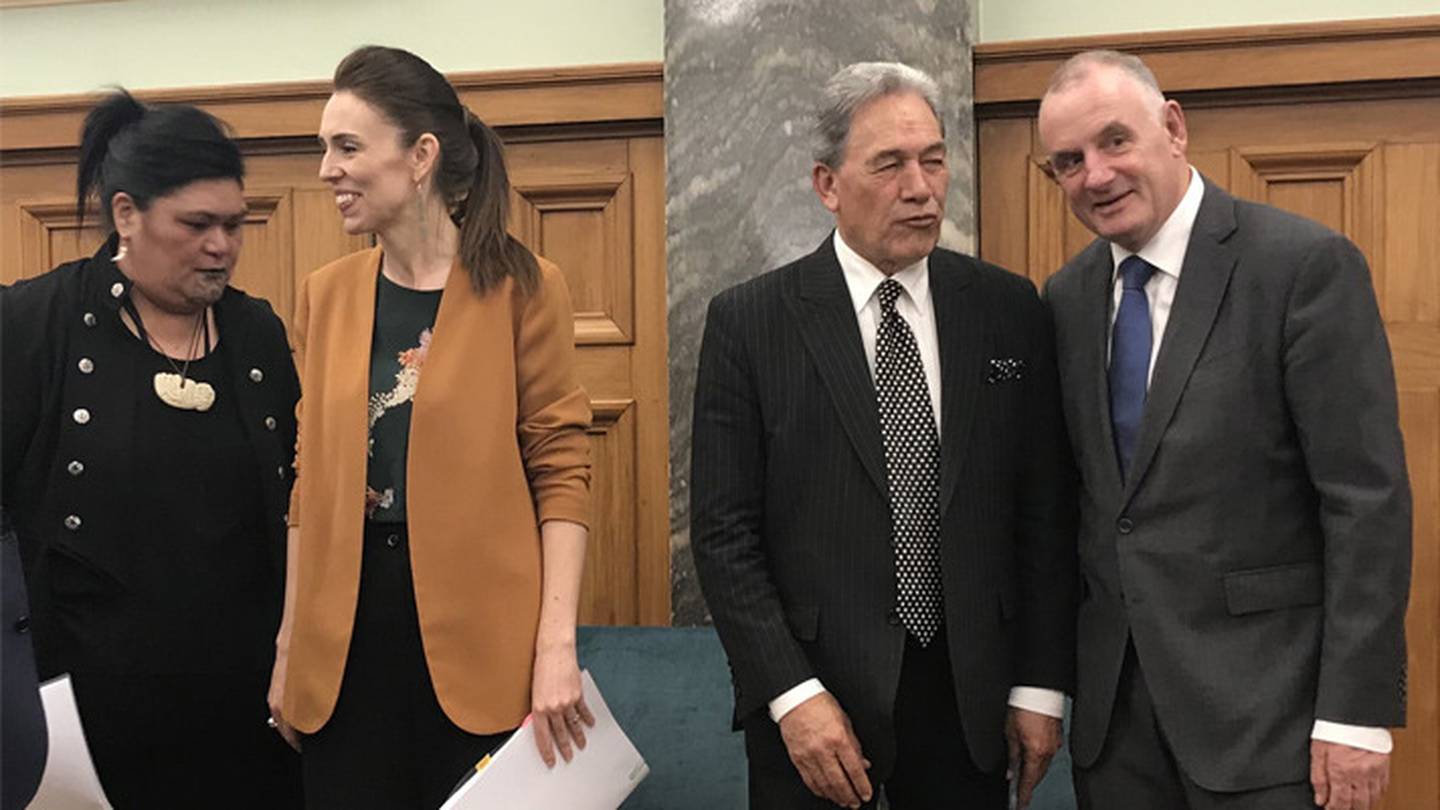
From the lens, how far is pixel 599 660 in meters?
3.12

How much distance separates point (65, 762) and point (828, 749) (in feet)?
3.28

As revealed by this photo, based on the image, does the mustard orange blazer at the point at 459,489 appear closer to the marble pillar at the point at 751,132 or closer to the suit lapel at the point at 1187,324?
the suit lapel at the point at 1187,324

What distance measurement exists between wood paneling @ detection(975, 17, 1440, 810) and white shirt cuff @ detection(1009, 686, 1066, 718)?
167 centimetres

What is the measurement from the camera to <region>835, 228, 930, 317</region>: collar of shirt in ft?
6.62

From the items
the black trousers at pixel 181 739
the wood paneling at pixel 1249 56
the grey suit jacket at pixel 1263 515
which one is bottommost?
the black trousers at pixel 181 739

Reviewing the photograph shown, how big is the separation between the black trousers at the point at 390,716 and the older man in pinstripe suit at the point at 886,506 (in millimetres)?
376

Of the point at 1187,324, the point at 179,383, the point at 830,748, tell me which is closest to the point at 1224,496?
the point at 1187,324

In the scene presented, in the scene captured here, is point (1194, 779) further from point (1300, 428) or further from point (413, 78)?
point (413, 78)

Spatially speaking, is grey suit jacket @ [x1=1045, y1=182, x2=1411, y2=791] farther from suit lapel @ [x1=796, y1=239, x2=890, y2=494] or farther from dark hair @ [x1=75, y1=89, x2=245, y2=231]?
dark hair @ [x1=75, y1=89, x2=245, y2=231]

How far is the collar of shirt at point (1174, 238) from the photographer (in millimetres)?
1930

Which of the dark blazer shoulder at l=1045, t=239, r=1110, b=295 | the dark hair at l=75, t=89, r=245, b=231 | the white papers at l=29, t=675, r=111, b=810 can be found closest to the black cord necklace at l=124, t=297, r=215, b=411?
the dark hair at l=75, t=89, r=245, b=231

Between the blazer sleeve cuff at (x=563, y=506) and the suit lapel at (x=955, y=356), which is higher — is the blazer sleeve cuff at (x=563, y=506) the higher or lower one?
the lower one

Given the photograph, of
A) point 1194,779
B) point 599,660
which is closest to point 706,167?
point 599,660

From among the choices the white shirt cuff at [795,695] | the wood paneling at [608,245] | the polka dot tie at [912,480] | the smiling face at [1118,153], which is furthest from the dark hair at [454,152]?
the wood paneling at [608,245]
